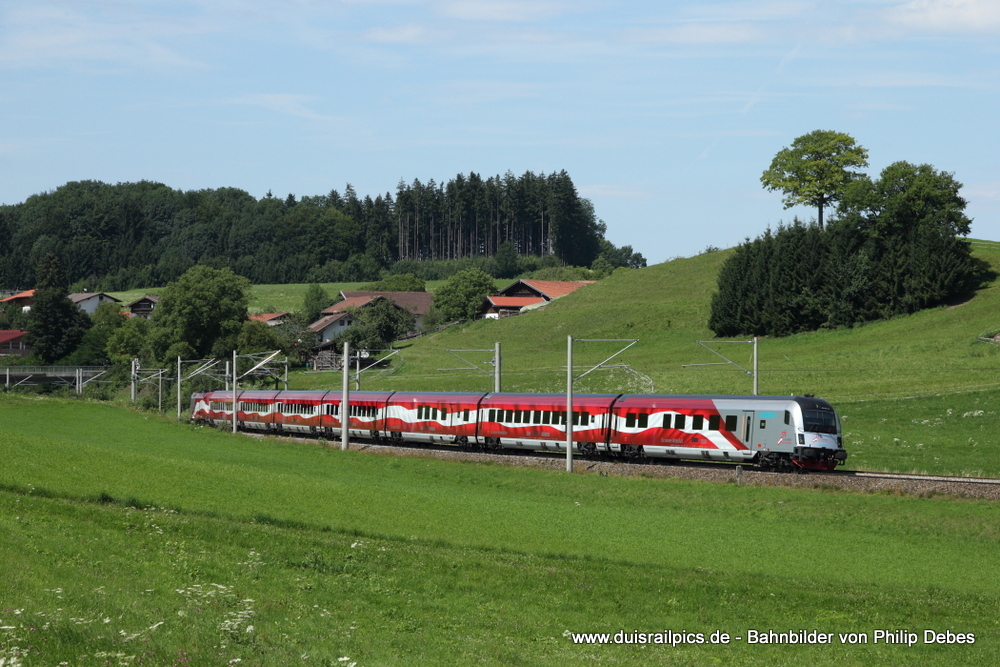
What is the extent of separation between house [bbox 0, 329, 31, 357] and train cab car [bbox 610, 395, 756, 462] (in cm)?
12742

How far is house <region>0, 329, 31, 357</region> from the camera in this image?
155 m

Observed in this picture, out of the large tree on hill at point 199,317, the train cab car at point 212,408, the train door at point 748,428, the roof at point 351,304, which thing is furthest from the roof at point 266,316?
the train door at point 748,428

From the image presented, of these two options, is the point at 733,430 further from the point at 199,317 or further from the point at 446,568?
the point at 199,317

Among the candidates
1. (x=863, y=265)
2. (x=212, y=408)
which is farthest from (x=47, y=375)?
(x=863, y=265)

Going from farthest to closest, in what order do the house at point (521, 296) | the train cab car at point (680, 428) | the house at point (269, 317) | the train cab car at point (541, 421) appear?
the house at point (269, 317), the house at point (521, 296), the train cab car at point (541, 421), the train cab car at point (680, 428)

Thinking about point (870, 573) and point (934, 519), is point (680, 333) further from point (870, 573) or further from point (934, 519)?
point (870, 573)

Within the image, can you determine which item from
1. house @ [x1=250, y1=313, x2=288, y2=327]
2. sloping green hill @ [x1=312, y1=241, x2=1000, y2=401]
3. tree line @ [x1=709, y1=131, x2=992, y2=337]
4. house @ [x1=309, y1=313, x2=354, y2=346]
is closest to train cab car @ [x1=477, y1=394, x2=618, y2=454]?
sloping green hill @ [x1=312, y1=241, x2=1000, y2=401]

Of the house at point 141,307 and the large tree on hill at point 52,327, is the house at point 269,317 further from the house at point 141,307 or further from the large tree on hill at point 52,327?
the house at point 141,307

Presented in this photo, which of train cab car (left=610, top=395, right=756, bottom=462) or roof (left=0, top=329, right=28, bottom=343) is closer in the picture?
train cab car (left=610, top=395, right=756, bottom=462)

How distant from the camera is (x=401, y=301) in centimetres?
16875

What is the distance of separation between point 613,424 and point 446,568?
27699 mm

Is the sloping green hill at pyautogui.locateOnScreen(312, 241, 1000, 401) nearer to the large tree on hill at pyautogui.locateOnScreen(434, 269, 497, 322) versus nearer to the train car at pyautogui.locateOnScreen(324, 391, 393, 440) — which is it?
the large tree on hill at pyautogui.locateOnScreen(434, 269, 497, 322)

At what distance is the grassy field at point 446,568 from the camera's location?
15.3 metres

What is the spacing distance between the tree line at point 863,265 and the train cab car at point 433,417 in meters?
52.6
